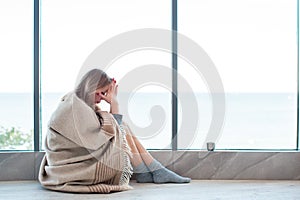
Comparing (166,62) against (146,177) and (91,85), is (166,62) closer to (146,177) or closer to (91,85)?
(91,85)

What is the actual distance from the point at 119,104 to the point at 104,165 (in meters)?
0.57

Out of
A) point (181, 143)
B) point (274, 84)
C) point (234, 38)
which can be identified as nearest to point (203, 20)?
point (234, 38)

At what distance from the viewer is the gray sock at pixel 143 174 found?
2502mm

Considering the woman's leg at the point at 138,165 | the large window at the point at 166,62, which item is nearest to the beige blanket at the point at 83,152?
the woman's leg at the point at 138,165

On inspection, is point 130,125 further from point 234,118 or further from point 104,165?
point 234,118

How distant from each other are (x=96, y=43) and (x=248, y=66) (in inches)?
39.9

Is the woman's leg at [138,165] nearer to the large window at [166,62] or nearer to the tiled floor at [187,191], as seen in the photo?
the tiled floor at [187,191]

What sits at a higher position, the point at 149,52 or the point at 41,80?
the point at 149,52

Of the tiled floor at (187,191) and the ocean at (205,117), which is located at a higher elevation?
the ocean at (205,117)

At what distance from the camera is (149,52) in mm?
2695

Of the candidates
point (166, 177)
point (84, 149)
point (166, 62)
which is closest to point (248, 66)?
point (166, 62)

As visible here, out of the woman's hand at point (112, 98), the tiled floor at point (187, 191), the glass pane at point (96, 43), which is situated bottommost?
the tiled floor at point (187, 191)

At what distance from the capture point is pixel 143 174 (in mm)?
2525

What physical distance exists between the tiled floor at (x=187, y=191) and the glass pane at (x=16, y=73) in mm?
325
